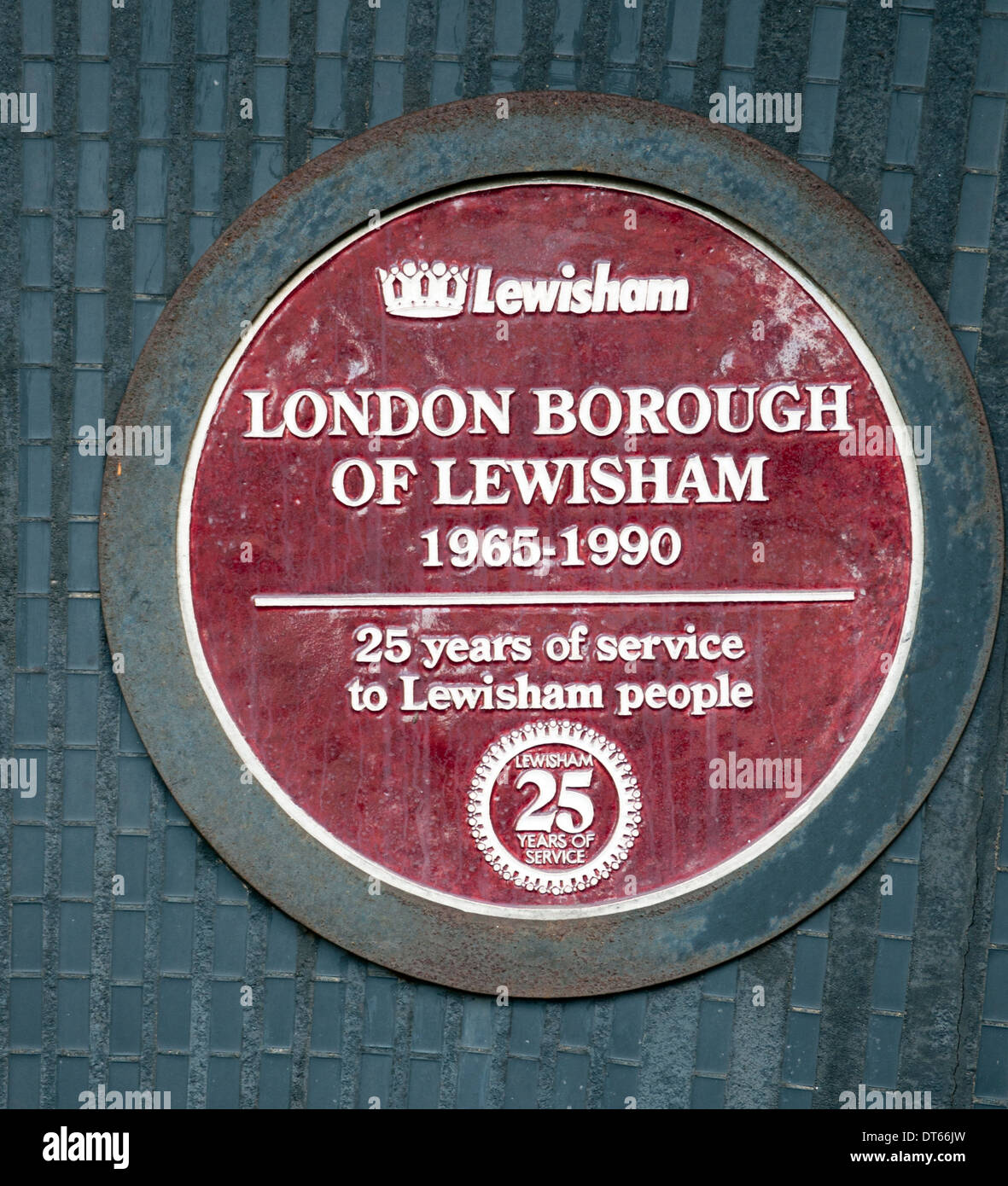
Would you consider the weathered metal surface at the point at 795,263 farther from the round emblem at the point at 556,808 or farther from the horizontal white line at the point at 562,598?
the horizontal white line at the point at 562,598

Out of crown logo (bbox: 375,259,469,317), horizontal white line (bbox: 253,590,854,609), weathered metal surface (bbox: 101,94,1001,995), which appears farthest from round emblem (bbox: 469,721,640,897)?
crown logo (bbox: 375,259,469,317)

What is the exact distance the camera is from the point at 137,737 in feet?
11.5

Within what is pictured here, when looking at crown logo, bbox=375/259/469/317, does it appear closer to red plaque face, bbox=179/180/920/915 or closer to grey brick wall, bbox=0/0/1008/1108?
red plaque face, bbox=179/180/920/915

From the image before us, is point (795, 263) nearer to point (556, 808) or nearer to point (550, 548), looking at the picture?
point (550, 548)

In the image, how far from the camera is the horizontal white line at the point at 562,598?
137 inches

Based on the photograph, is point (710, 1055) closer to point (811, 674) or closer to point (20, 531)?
point (811, 674)

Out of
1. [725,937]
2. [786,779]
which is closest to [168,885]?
[725,937]

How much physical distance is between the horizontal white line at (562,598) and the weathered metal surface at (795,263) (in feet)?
1.23

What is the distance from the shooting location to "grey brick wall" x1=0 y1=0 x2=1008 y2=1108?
3.44 metres

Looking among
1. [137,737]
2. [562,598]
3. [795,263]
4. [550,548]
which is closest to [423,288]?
[550,548]

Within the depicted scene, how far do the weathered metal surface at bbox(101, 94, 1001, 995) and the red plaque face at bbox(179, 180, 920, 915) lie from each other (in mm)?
70

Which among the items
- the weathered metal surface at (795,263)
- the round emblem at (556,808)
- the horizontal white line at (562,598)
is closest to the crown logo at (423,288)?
the weathered metal surface at (795,263)

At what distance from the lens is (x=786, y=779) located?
350 centimetres

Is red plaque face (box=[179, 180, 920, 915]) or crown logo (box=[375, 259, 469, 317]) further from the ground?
crown logo (box=[375, 259, 469, 317])
